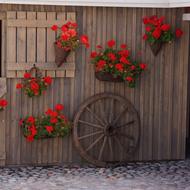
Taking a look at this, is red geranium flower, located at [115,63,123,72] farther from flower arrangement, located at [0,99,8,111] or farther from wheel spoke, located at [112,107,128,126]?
flower arrangement, located at [0,99,8,111]

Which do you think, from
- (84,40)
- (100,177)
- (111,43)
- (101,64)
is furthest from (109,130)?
(84,40)

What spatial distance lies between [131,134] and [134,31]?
1.46 meters

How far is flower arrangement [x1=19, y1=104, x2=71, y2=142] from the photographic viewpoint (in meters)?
8.55

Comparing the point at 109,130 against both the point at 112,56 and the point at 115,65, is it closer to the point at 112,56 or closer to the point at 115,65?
the point at 115,65

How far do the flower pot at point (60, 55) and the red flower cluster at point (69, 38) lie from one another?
56 millimetres

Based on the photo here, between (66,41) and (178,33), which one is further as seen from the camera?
(178,33)

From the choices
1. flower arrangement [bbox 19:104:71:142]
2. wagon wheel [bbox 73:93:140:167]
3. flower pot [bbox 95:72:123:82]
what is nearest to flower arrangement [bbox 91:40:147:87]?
flower pot [bbox 95:72:123:82]

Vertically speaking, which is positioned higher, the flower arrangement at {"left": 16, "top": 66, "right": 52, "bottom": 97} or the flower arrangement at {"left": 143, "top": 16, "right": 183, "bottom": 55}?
the flower arrangement at {"left": 143, "top": 16, "right": 183, "bottom": 55}

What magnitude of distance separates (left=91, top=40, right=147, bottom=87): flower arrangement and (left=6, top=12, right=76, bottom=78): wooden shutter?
0.49 m

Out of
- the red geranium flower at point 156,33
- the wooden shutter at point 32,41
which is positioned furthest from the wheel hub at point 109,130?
the red geranium flower at point 156,33

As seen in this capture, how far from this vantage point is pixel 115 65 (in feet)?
28.6

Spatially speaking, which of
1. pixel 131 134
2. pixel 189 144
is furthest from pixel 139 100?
pixel 189 144

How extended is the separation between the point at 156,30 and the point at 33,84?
1.84m

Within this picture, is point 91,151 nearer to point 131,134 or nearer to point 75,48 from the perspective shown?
point 131,134
